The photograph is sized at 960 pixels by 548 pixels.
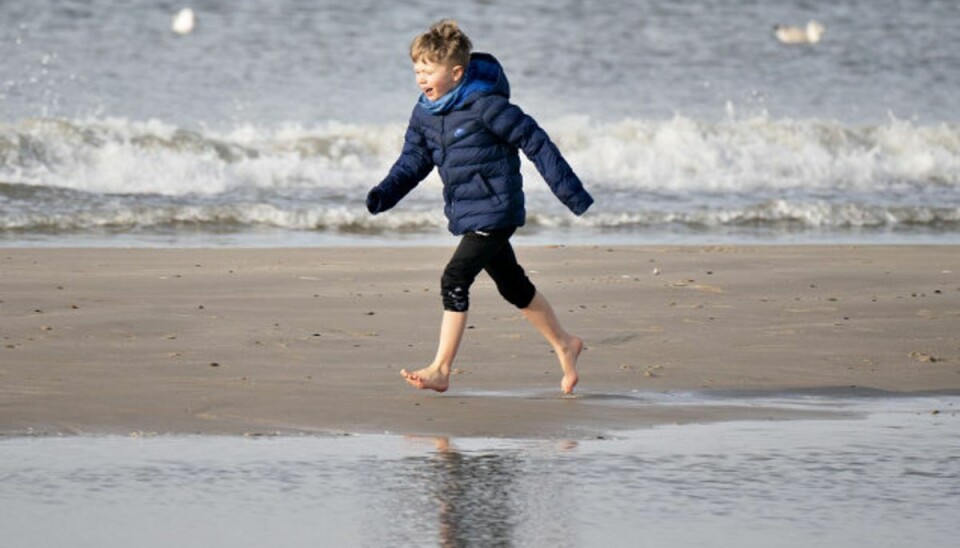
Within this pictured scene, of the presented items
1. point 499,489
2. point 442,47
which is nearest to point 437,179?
point 442,47

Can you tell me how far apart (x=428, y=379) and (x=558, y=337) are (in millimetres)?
641

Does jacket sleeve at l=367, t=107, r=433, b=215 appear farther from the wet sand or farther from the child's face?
the wet sand

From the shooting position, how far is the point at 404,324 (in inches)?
391

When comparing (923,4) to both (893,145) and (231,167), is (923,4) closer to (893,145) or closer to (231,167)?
(893,145)

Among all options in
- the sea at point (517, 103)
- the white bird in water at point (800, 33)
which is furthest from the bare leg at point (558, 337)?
the white bird in water at point (800, 33)

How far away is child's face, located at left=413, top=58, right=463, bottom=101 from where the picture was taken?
7.87m

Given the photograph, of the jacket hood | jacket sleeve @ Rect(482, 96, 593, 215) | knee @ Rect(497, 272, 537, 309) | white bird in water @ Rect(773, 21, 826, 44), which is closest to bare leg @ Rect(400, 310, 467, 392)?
→ knee @ Rect(497, 272, 537, 309)

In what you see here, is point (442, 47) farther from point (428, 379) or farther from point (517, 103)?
point (517, 103)

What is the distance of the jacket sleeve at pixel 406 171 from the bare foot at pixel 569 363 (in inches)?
33.7

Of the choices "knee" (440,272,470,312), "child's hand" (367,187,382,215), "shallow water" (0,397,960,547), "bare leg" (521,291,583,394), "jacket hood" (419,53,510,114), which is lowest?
"shallow water" (0,397,960,547)

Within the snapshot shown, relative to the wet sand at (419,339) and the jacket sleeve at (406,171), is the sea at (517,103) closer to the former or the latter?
the wet sand at (419,339)

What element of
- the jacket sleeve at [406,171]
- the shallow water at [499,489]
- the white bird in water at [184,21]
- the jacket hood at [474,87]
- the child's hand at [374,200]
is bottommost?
the shallow water at [499,489]

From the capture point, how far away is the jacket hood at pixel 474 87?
793 centimetres

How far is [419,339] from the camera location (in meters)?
9.46
